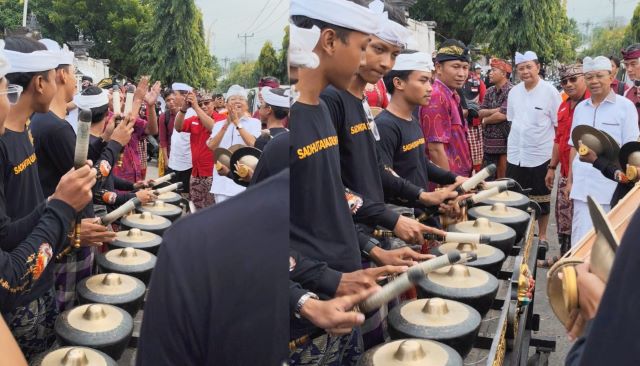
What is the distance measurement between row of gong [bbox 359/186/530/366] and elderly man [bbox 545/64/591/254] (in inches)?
82.4

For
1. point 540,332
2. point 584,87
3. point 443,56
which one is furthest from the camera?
point 584,87

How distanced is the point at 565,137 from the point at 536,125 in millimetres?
506

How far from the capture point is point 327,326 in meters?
1.19

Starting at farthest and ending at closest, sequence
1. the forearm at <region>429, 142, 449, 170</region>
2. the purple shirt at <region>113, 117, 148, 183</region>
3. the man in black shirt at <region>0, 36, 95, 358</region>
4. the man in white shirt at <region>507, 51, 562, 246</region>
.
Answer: the man in white shirt at <region>507, 51, 562, 246</region>, the forearm at <region>429, 142, 449, 170</region>, the purple shirt at <region>113, 117, 148, 183</region>, the man in black shirt at <region>0, 36, 95, 358</region>

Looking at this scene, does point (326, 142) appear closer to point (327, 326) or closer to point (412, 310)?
point (327, 326)

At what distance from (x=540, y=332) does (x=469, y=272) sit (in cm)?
187

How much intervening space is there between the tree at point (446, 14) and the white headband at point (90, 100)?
1165 millimetres

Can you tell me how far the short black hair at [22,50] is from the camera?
172cm

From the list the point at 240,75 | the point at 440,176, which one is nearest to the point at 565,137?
the point at 440,176

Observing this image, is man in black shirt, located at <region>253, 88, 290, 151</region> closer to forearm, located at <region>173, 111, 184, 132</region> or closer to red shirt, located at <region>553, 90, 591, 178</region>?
forearm, located at <region>173, 111, 184, 132</region>

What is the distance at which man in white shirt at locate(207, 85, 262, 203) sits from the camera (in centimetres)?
86

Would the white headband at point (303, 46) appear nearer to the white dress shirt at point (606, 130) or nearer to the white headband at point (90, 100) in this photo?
the white headband at point (90, 100)

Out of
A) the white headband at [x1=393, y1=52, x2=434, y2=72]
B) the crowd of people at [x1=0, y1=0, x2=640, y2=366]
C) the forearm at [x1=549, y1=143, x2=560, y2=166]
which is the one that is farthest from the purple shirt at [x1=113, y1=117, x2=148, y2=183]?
the forearm at [x1=549, y1=143, x2=560, y2=166]

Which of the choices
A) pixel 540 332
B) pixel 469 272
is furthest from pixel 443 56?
pixel 469 272
